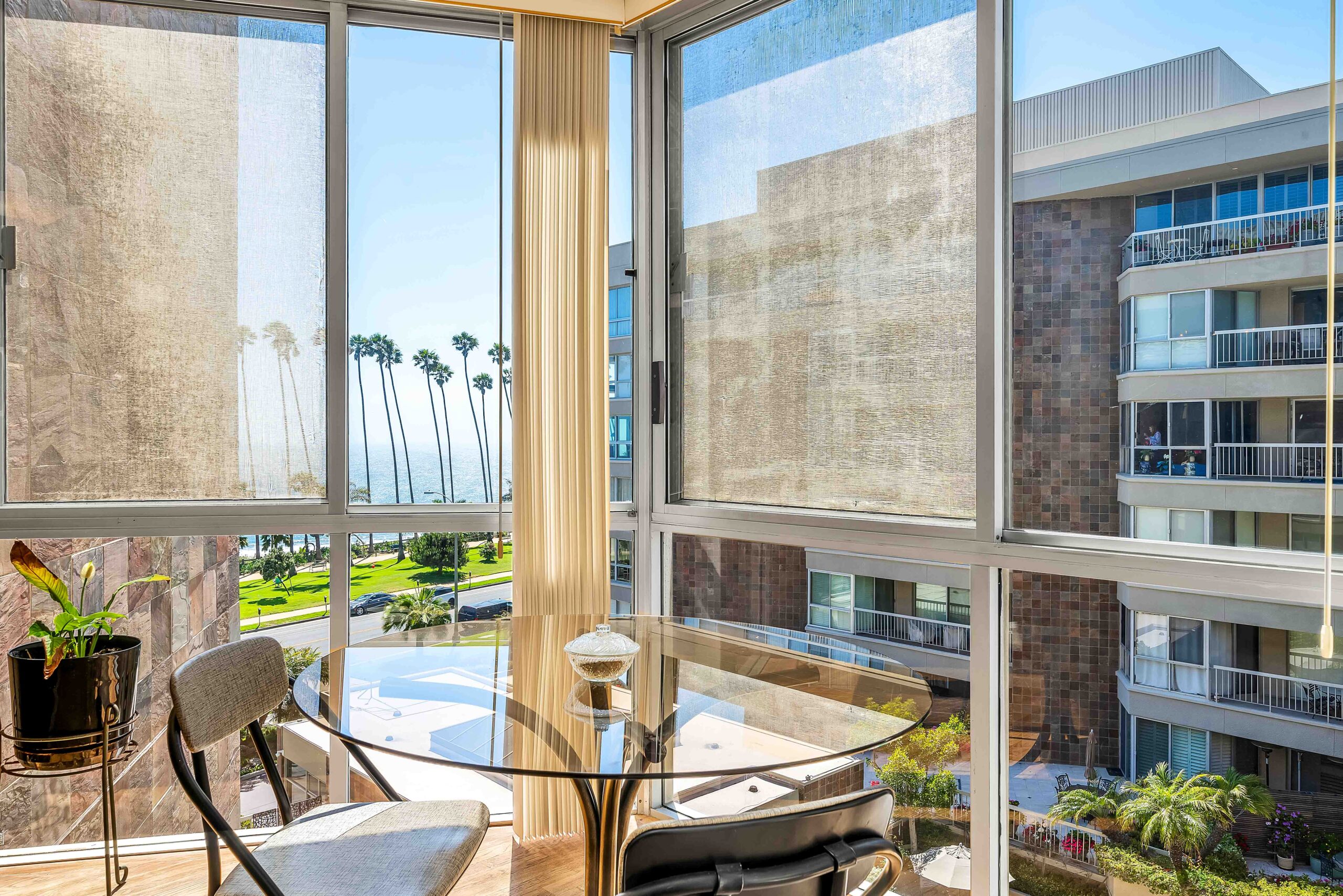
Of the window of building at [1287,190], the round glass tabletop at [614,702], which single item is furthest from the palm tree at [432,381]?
the window of building at [1287,190]

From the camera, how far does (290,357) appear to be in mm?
2754

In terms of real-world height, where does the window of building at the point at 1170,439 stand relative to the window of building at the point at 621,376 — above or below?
below

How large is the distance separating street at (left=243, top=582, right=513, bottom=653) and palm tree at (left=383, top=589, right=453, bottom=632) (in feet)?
0.12

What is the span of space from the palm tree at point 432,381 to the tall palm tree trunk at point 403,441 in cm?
9

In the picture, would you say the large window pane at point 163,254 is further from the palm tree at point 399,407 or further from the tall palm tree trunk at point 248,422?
the palm tree at point 399,407

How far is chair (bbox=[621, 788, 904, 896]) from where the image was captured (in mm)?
992

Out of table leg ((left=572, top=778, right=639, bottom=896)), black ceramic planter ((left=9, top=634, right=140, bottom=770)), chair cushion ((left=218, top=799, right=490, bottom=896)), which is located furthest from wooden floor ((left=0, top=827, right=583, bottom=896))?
table leg ((left=572, top=778, right=639, bottom=896))

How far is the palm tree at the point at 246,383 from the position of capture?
2.71 m

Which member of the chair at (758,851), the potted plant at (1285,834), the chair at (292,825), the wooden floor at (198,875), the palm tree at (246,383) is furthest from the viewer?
the palm tree at (246,383)

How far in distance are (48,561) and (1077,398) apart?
310cm

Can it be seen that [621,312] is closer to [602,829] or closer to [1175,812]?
[602,829]

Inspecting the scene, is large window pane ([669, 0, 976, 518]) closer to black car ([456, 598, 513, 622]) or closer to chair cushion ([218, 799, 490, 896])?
black car ([456, 598, 513, 622])

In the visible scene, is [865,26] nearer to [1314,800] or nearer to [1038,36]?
[1038,36]

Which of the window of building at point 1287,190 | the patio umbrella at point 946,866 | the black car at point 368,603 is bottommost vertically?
the patio umbrella at point 946,866
